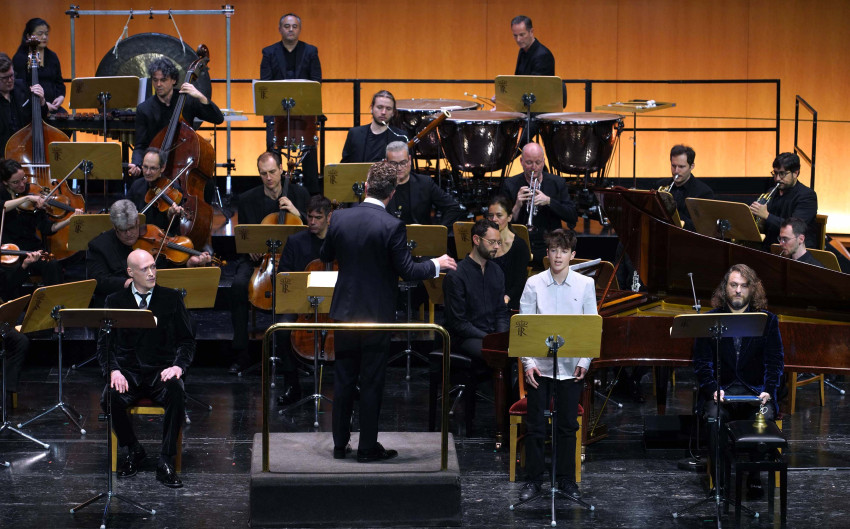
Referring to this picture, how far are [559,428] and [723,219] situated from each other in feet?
6.20

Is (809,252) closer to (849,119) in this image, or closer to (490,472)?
(490,472)

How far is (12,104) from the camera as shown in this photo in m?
7.84

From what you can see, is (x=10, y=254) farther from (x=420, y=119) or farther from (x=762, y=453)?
(x=762, y=453)

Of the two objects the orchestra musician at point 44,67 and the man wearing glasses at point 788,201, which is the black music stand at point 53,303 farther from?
the man wearing glasses at point 788,201

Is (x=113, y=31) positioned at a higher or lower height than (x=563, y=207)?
higher

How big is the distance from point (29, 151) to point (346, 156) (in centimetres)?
210

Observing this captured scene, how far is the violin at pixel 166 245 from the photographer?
22.0ft

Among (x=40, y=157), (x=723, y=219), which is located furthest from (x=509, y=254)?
(x=40, y=157)

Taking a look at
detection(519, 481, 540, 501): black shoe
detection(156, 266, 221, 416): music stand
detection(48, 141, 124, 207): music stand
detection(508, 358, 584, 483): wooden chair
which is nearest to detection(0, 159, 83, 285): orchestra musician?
detection(48, 141, 124, 207): music stand

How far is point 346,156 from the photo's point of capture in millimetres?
7758

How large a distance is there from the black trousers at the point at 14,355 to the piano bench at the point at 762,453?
3.78 metres

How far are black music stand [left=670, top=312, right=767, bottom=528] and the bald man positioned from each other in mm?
2384

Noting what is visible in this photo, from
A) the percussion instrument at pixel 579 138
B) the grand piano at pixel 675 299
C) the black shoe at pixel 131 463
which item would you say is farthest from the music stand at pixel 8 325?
the percussion instrument at pixel 579 138

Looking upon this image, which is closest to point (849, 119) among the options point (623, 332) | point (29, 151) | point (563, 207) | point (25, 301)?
point (563, 207)
